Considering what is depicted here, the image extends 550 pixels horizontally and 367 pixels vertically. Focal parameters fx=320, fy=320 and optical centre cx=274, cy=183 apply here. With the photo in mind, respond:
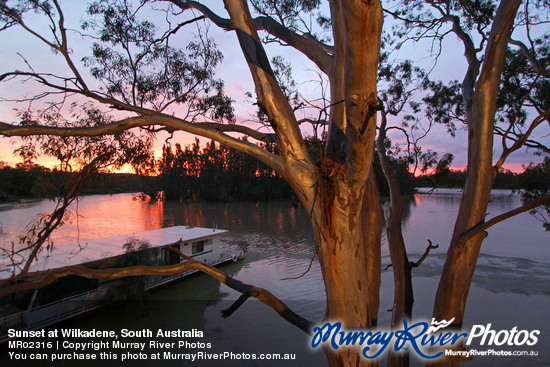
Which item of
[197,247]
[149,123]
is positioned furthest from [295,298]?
[149,123]

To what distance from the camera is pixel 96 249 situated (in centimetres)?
866

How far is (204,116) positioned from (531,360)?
681 cm

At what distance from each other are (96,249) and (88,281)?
4.34 feet

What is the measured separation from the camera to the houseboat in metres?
6.07

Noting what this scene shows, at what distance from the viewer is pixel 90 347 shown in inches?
235

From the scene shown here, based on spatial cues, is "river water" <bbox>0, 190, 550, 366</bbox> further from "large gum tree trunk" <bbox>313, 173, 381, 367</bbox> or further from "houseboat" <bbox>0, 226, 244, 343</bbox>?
"large gum tree trunk" <bbox>313, 173, 381, 367</bbox>

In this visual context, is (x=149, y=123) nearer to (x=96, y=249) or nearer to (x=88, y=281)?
(x=88, y=281)

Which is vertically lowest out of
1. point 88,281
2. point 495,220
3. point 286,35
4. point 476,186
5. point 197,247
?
point 88,281

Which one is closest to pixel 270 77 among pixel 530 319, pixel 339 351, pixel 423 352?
pixel 339 351

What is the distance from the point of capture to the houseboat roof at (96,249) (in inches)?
280

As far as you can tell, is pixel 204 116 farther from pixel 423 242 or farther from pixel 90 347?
pixel 423 242

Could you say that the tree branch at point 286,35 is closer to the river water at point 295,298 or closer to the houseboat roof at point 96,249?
the river water at point 295,298

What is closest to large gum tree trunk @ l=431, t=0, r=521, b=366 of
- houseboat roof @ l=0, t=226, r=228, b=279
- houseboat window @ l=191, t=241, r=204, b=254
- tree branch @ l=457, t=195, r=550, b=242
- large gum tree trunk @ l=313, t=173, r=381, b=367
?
tree branch @ l=457, t=195, r=550, b=242

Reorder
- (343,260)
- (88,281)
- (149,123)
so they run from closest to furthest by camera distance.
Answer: (343,260) → (149,123) → (88,281)
